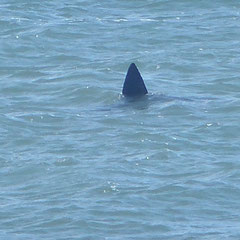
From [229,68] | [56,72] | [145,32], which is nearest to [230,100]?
[229,68]

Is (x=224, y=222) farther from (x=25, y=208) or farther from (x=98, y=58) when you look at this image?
(x=98, y=58)

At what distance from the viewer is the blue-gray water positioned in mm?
11625

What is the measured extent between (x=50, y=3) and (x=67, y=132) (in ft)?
33.9

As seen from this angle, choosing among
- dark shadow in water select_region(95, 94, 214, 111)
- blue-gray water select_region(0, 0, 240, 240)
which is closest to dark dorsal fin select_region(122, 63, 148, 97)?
dark shadow in water select_region(95, 94, 214, 111)

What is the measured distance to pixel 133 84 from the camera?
53.7 feet

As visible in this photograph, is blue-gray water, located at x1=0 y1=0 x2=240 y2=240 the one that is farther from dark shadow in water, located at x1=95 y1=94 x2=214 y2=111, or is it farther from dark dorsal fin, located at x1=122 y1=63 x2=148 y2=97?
dark dorsal fin, located at x1=122 y1=63 x2=148 y2=97

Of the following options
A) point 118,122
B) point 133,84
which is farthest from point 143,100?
point 118,122

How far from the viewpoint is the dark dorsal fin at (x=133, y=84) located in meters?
16.3

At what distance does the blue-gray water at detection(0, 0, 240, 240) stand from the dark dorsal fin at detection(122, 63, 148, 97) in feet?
0.72

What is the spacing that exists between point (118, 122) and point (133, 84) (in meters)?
1.19

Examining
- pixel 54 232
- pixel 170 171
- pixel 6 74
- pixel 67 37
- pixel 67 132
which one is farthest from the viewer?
pixel 67 37

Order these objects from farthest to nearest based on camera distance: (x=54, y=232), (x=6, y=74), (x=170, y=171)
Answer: (x=6, y=74) < (x=170, y=171) < (x=54, y=232)

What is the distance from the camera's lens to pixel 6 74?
736 inches

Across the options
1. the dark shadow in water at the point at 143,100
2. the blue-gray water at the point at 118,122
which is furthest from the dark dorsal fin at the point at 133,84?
the blue-gray water at the point at 118,122
